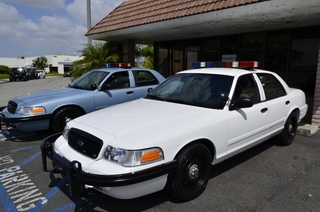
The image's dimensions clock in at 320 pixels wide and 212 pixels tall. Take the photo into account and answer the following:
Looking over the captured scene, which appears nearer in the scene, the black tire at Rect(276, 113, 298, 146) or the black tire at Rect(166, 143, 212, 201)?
the black tire at Rect(166, 143, 212, 201)

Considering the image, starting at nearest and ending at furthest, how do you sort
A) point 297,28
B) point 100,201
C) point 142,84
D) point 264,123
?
1. point 100,201
2. point 264,123
3. point 142,84
4. point 297,28

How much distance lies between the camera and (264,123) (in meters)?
3.95

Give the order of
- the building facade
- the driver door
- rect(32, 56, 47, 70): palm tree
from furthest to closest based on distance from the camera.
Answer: rect(32, 56, 47, 70): palm tree → the building facade → the driver door

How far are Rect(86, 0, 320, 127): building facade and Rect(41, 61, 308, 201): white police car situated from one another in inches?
92.2

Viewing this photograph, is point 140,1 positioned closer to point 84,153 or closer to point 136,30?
point 136,30

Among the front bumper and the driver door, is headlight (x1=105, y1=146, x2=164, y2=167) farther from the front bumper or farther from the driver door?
the driver door

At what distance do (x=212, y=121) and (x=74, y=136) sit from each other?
171 centimetres

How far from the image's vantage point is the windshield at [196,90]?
3.51 metres

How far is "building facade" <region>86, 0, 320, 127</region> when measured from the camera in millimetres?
5996

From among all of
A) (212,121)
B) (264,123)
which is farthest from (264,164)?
(212,121)

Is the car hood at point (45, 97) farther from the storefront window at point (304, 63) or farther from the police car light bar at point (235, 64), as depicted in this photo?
the storefront window at point (304, 63)

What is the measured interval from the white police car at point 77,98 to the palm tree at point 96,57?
494 cm

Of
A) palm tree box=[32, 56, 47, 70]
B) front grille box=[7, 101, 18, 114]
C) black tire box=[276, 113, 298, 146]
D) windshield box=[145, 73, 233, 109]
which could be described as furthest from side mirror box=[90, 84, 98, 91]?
palm tree box=[32, 56, 47, 70]

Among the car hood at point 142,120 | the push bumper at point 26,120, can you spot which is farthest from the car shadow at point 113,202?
the push bumper at point 26,120
